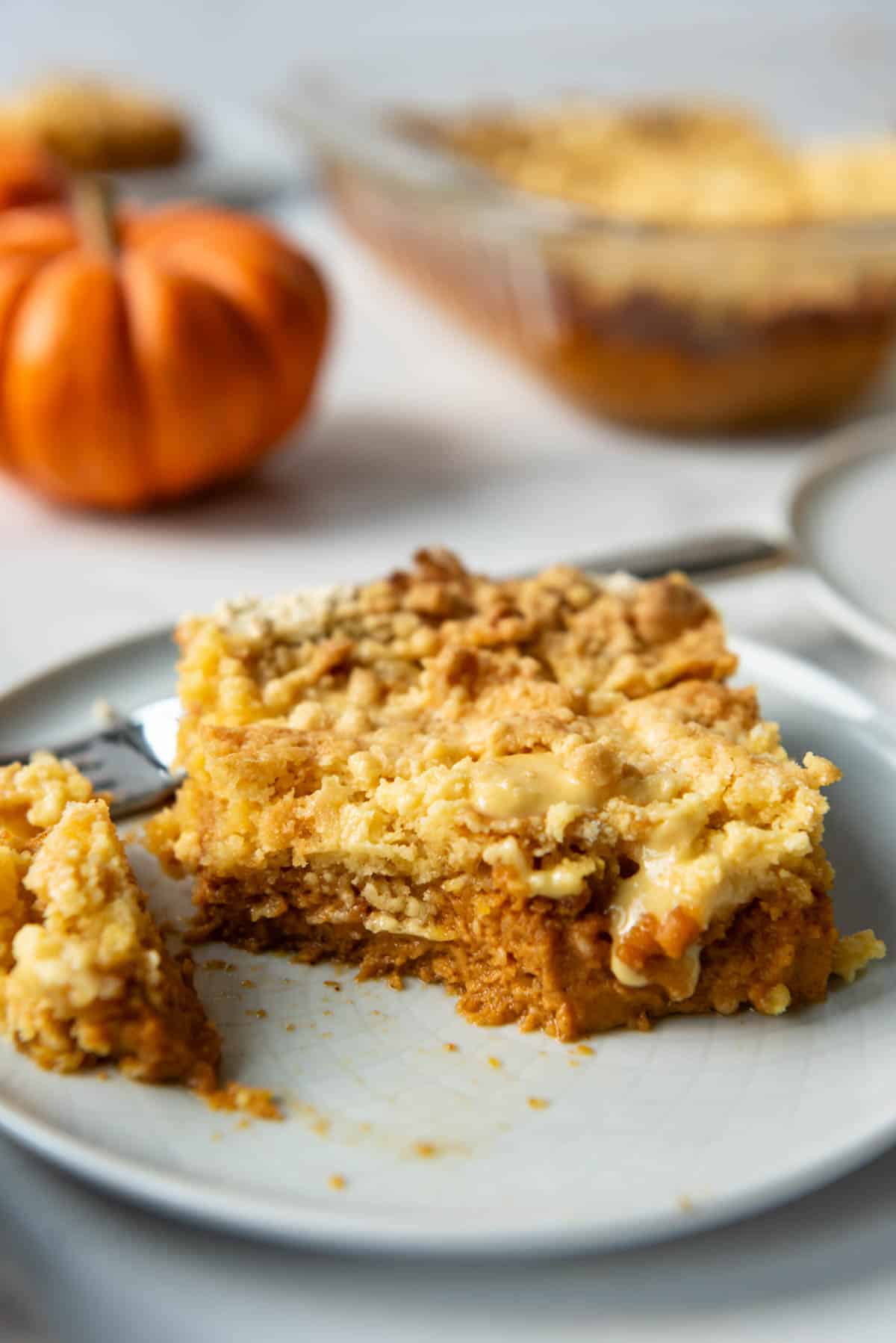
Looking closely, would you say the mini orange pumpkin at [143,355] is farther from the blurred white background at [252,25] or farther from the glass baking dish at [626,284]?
the blurred white background at [252,25]

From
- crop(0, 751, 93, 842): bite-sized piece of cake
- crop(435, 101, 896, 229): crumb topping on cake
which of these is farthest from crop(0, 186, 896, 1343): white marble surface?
crop(435, 101, 896, 229): crumb topping on cake

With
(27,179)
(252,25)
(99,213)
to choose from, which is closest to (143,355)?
(99,213)

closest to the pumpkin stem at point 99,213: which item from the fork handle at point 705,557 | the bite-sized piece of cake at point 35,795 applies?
the fork handle at point 705,557

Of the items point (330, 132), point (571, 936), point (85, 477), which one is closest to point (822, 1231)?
point (571, 936)

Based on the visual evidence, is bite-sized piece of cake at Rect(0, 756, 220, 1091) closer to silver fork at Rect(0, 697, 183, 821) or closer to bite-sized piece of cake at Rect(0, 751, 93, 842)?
bite-sized piece of cake at Rect(0, 751, 93, 842)

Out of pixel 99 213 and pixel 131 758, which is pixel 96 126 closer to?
pixel 99 213
